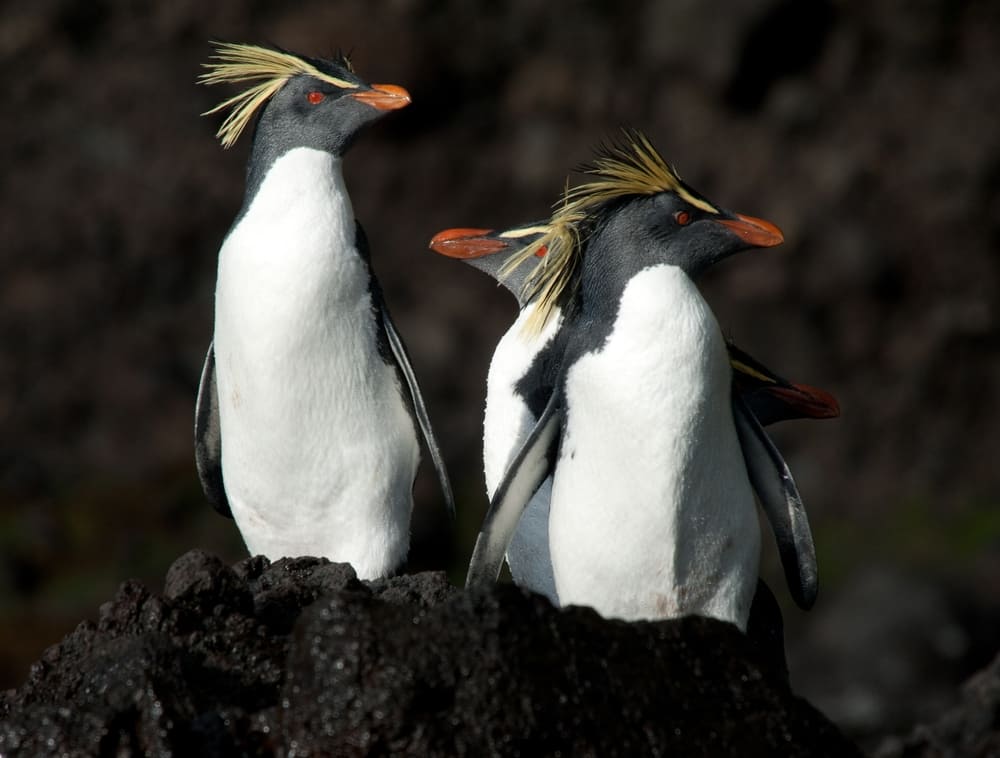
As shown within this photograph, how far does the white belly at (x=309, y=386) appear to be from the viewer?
4.73m

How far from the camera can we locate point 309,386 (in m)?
4.80

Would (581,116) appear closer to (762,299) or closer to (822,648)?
(762,299)

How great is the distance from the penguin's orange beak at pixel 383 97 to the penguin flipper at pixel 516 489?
118 cm

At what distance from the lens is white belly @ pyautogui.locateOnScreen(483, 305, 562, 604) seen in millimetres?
4801

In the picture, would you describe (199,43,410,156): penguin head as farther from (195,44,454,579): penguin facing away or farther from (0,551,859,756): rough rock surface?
(0,551,859,756): rough rock surface

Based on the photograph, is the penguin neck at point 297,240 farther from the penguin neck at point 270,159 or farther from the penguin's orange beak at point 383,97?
the penguin's orange beak at point 383,97

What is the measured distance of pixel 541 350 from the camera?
491 cm

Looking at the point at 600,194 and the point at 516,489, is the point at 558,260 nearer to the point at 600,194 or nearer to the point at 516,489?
the point at 600,194

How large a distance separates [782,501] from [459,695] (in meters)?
1.76

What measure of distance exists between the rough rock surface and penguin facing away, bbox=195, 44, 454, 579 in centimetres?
163

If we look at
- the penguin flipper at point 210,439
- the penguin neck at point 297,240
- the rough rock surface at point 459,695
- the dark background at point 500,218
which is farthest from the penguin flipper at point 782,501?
the dark background at point 500,218

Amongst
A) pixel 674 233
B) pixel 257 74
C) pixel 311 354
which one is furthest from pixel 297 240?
pixel 674 233

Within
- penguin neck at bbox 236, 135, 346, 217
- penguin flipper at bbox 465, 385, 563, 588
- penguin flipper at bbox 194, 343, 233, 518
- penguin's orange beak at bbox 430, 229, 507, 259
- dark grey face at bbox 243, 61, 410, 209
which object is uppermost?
dark grey face at bbox 243, 61, 410, 209

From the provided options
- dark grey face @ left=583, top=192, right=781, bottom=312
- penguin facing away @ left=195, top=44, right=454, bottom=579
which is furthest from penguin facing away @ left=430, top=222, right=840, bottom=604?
dark grey face @ left=583, top=192, right=781, bottom=312
